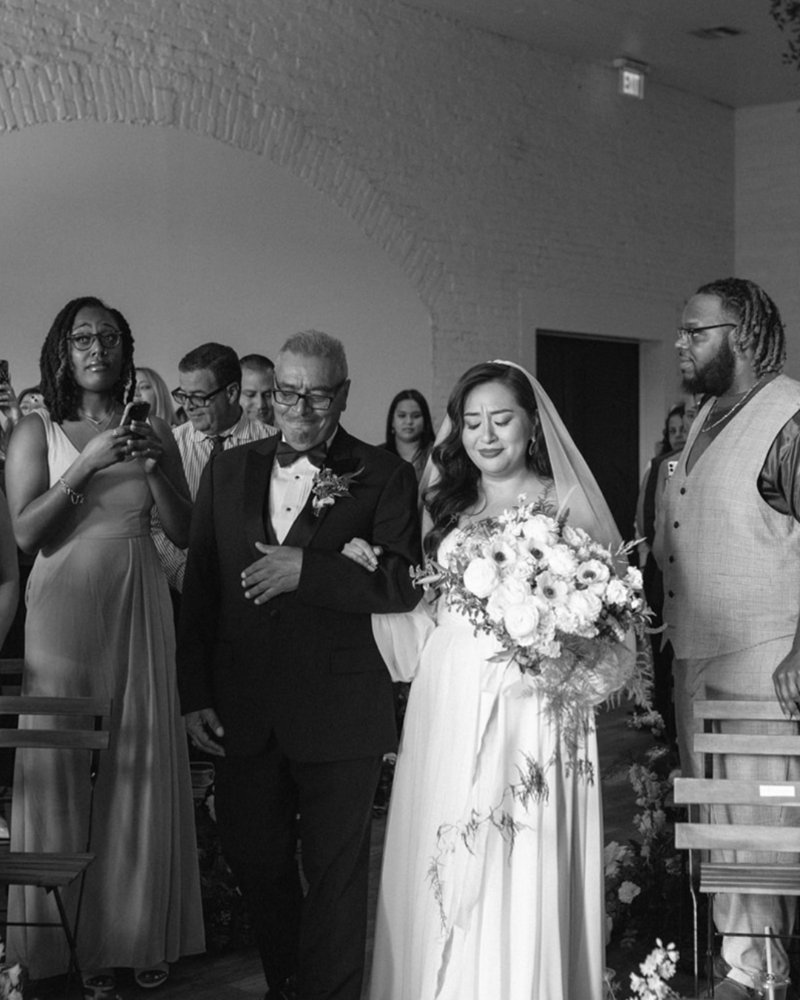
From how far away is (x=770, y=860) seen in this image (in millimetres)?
4043

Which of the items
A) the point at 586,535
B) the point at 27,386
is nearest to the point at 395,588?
the point at 586,535

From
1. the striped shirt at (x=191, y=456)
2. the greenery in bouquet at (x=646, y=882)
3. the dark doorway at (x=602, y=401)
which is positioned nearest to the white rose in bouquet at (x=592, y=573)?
Result: the greenery in bouquet at (x=646, y=882)

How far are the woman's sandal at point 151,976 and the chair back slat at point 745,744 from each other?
1.88 meters

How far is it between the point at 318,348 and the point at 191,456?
2.47m

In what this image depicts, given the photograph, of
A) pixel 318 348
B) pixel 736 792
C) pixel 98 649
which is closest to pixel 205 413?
pixel 98 649

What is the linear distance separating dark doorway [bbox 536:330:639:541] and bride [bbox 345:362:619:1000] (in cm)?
850

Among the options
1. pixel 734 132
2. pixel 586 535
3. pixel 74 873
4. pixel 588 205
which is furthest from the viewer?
pixel 734 132

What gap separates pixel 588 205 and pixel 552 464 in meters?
9.02

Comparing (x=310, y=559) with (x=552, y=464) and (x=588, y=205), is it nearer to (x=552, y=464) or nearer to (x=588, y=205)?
(x=552, y=464)

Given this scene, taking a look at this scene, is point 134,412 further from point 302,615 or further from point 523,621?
point 523,621

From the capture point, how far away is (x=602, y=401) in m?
13.0

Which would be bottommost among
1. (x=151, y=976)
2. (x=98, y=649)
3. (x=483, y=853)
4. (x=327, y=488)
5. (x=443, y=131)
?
(x=151, y=976)

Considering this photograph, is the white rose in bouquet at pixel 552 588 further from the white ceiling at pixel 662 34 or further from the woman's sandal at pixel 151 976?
the white ceiling at pixel 662 34

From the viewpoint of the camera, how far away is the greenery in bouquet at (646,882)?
4891 millimetres
